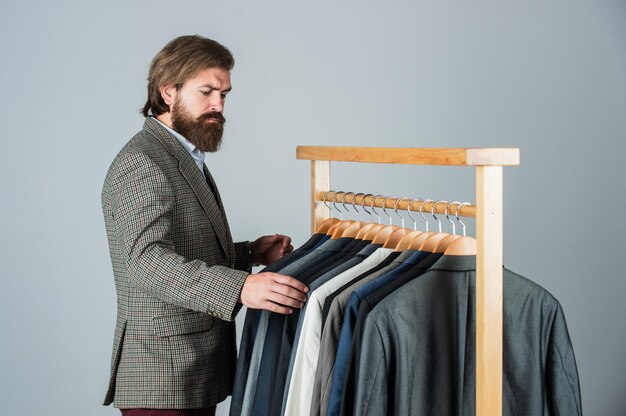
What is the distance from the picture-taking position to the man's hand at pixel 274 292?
2.05 m

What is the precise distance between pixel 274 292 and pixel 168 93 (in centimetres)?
83

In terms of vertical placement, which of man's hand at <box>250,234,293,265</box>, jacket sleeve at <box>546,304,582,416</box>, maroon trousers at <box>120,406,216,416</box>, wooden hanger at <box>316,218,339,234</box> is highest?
wooden hanger at <box>316,218,339,234</box>

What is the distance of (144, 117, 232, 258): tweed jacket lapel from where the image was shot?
7.98 ft

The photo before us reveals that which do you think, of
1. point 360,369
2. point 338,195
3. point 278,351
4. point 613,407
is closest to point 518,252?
point 613,407

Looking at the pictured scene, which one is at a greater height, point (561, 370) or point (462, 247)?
point (462, 247)

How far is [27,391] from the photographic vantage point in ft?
12.7

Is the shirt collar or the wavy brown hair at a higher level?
the wavy brown hair

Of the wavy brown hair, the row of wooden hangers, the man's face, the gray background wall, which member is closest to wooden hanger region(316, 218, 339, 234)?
the row of wooden hangers

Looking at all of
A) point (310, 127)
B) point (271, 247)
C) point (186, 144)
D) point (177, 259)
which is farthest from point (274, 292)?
point (310, 127)

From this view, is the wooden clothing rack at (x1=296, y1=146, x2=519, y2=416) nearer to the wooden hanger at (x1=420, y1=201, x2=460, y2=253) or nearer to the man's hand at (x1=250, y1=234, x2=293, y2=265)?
the wooden hanger at (x1=420, y1=201, x2=460, y2=253)

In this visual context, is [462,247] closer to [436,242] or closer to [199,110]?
[436,242]

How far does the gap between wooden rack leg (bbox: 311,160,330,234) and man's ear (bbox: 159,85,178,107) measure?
468 millimetres

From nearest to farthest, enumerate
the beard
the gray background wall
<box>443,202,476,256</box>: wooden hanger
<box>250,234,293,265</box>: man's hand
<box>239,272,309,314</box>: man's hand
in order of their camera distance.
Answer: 1. <box>443,202,476,256</box>: wooden hanger
2. <box>239,272,309,314</box>: man's hand
3. the beard
4. <box>250,234,293,265</box>: man's hand
5. the gray background wall

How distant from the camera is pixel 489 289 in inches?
70.3
